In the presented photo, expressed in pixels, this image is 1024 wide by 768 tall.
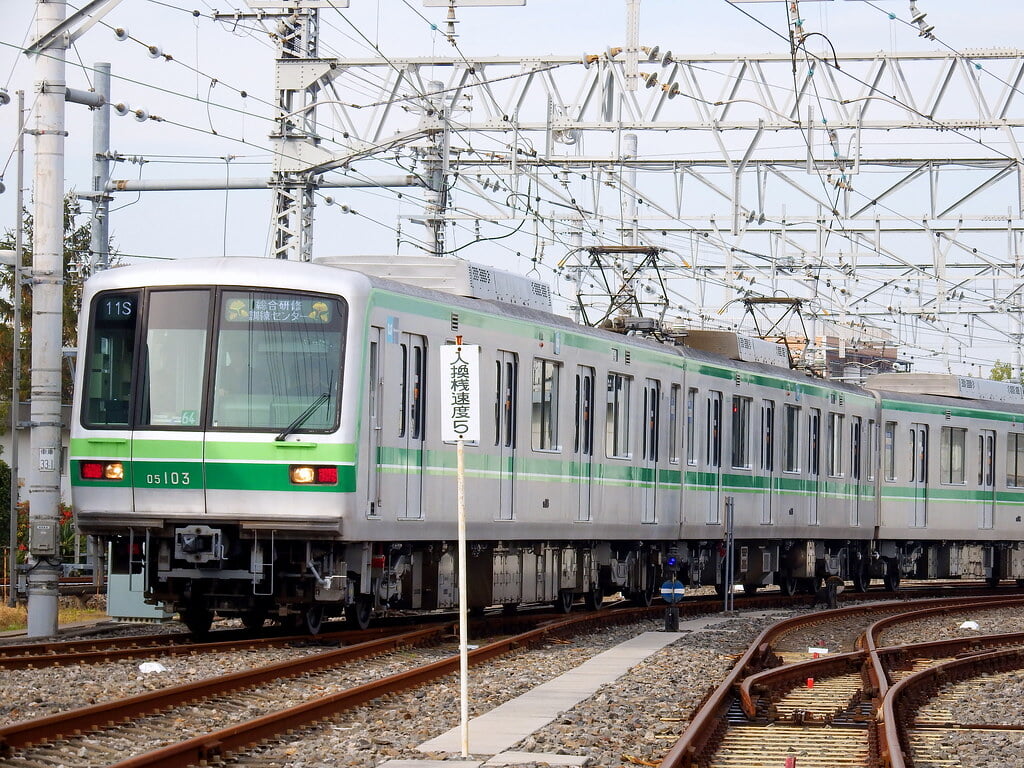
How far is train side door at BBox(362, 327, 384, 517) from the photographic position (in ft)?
47.1

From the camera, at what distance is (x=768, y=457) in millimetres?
25109

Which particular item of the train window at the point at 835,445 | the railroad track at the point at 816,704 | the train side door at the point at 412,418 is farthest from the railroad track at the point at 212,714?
the train window at the point at 835,445

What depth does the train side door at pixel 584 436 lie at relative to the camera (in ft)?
62.0

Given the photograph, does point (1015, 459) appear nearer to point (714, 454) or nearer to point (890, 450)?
point (890, 450)

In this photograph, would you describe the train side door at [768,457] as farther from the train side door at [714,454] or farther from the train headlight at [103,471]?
the train headlight at [103,471]

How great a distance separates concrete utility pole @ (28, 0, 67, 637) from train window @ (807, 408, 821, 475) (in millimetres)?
12723

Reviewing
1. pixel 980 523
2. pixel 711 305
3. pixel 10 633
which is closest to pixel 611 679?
pixel 10 633

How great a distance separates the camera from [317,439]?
1402 cm

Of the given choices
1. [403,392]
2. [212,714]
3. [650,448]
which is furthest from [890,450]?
[212,714]

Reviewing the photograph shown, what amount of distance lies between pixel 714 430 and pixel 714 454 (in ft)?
1.07

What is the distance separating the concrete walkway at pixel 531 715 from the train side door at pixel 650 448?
4.81 meters

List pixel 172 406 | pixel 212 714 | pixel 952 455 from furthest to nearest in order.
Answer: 1. pixel 952 455
2. pixel 172 406
3. pixel 212 714

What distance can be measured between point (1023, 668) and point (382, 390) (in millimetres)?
6258

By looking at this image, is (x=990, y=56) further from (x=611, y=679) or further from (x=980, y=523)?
(x=611, y=679)
